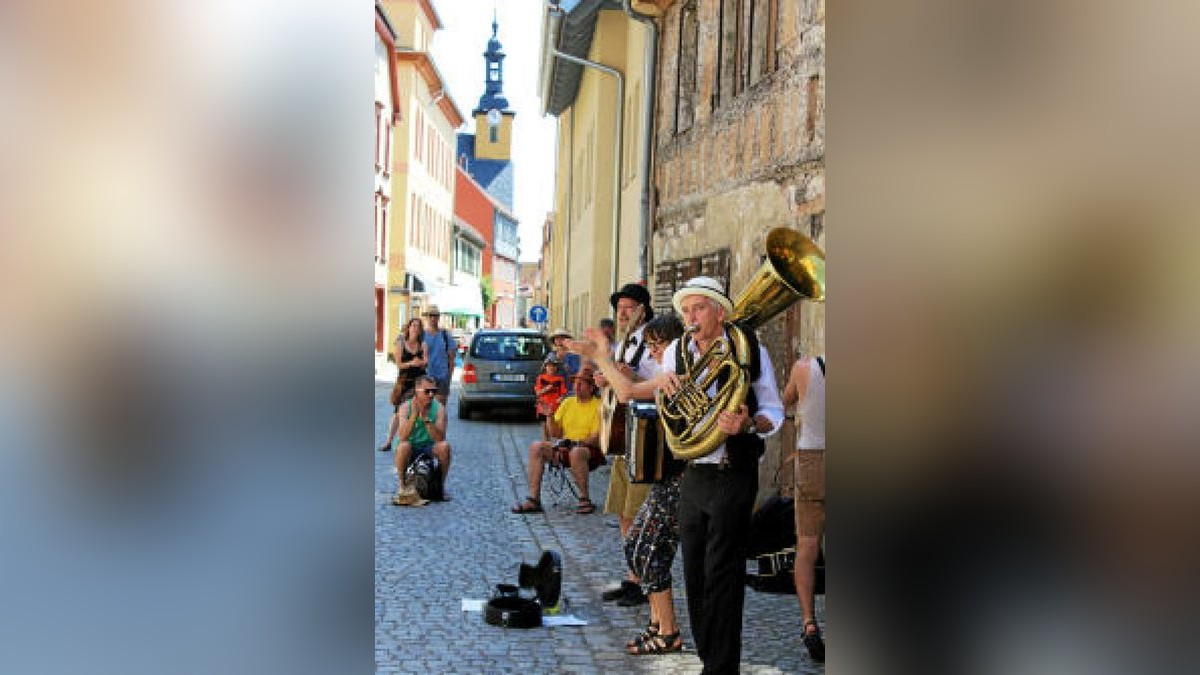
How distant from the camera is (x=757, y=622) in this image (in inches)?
255

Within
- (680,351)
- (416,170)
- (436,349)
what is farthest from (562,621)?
(416,170)

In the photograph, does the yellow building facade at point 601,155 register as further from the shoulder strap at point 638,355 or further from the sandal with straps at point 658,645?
the sandal with straps at point 658,645

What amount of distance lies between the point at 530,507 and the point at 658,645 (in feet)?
15.2

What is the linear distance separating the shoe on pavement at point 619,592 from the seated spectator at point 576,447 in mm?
3233

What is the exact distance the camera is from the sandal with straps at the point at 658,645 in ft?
19.0

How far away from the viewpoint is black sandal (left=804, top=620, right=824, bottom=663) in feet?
18.5

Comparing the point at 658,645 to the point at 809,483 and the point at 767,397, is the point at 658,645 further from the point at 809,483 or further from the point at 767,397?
the point at 767,397

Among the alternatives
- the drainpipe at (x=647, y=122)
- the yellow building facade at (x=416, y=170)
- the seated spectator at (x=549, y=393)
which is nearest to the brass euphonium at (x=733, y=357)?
the seated spectator at (x=549, y=393)

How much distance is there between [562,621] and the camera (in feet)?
21.2

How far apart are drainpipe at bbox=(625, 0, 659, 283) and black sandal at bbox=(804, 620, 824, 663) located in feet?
32.2
